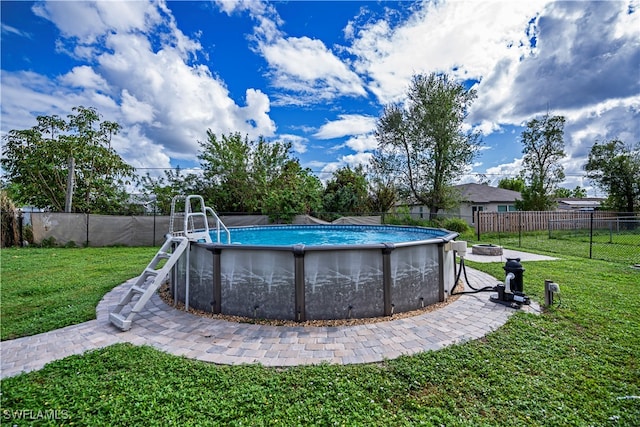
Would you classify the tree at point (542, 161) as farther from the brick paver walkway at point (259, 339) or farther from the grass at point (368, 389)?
the grass at point (368, 389)

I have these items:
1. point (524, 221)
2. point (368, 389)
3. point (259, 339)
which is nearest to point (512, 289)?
point (368, 389)

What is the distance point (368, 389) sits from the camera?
224cm

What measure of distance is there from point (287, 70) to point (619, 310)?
1174cm

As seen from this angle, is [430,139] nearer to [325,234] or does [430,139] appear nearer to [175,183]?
[325,234]

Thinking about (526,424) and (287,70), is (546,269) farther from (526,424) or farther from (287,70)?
(287,70)

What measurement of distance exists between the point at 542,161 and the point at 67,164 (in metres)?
30.6

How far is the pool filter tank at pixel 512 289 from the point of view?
430 cm

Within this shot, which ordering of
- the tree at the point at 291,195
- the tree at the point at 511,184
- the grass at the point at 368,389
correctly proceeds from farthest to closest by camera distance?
1. the tree at the point at 511,184
2. the tree at the point at 291,195
3. the grass at the point at 368,389

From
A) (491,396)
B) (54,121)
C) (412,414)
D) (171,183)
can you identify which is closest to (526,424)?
(491,396)

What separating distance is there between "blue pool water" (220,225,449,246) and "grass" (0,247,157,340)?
3.35 metres

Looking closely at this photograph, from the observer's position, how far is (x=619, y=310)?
3979mm

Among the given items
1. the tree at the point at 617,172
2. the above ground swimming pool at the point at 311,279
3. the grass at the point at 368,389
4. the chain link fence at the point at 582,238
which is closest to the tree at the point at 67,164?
the above ground swimming pool at the point at 311,279

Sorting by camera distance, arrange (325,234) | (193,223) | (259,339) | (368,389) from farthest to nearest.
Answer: (325,234), (193,223), (259,339), (368,389)

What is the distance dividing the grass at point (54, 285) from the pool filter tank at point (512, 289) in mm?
6248
